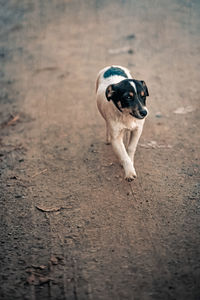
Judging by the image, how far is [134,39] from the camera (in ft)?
32.7

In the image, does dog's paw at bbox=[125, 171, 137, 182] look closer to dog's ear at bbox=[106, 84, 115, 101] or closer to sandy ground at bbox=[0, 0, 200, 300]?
sandy ground at bbox=[0, 0, 200, 300]

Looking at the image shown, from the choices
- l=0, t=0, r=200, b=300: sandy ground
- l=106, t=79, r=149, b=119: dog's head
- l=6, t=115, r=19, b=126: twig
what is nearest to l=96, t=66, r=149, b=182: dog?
Answer: l=106, t=79, r=149, b=119: dog's head

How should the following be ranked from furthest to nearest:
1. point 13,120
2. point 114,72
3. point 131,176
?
point 13,120
point 114,72
point 131,176

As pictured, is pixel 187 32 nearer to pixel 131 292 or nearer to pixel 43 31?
pixel 43 31

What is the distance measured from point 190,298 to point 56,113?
4.65 meters

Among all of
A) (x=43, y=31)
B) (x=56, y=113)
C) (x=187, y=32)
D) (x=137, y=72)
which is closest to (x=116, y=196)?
(x=56, y=113)

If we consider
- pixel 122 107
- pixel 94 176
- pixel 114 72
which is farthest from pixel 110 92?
pixel 94 176

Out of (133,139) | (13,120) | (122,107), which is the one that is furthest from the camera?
(13,120)

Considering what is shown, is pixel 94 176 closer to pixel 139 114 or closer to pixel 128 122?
pixel 128 122

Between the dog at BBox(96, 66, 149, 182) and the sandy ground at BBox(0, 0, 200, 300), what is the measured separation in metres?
0.47

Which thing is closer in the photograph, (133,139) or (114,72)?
(133,139)

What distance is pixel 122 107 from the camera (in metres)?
4.45

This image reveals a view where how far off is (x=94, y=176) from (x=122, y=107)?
124 centimetres

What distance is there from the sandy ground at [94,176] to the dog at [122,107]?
466mm
